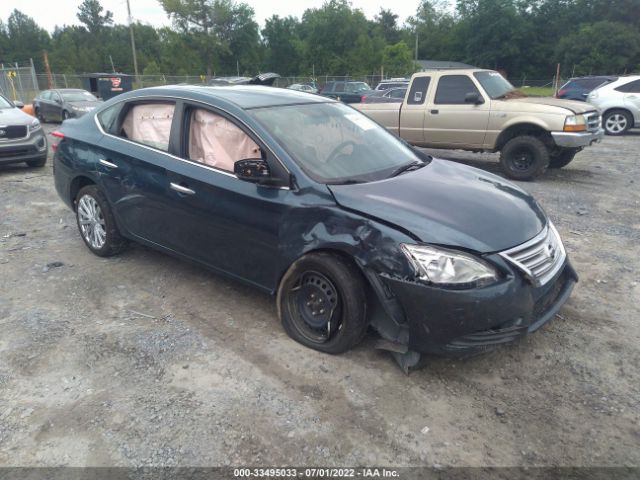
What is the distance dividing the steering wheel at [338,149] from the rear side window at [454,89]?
5.76 metres

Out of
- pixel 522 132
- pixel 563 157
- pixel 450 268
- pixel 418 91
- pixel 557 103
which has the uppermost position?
pixel 418 91

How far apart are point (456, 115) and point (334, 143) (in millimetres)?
5838

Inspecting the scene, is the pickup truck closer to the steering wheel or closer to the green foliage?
the steering wheel

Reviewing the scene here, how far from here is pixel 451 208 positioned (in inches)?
123

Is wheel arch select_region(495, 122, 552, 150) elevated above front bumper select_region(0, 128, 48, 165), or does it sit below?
above

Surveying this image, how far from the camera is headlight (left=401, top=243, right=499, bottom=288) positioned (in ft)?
9.21

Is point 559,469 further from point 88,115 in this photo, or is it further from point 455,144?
point 455,144

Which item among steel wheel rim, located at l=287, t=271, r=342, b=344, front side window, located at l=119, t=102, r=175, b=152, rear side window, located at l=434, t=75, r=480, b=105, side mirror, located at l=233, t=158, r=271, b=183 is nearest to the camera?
steel wheel rim, located at l=287, t=271, r=342, b=344

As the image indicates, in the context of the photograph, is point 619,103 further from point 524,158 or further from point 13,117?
point 13,117

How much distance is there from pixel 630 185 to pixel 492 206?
6317 mm

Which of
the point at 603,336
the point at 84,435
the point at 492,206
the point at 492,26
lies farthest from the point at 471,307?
the point at 492,26

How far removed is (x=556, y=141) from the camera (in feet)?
25.9

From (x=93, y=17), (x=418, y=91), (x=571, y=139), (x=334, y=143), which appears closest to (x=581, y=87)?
(x=418, y=91)

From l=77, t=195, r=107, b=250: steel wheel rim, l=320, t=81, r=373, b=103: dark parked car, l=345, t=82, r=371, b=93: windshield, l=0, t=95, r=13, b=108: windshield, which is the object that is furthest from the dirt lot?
l=345, t=82, r=371, b=93: windshield
